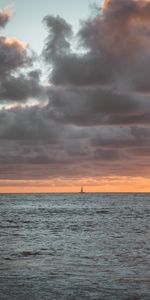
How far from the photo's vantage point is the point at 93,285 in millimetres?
19203

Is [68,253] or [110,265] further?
[68,253]

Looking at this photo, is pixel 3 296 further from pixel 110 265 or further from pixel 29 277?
pixel 110 265

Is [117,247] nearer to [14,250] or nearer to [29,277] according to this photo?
[14,250]

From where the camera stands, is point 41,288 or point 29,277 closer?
point 41,288

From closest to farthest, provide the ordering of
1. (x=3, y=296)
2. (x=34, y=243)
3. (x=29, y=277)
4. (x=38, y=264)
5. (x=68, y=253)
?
(x=3, y=296), (x=29, y=277), (x=38, y=264), (x=68, y=253), (x=34, y=243)

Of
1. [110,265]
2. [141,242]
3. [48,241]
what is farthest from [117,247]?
[110,265]

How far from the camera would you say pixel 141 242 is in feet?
125

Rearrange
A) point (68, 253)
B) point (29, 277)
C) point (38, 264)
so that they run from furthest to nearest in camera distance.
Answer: point (68, 253) < point (38, 264) < point (29, 277)

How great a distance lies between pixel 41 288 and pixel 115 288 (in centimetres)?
308

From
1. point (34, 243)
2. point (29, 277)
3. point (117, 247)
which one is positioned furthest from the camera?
point (34, 243)

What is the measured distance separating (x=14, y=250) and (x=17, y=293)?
15.1m

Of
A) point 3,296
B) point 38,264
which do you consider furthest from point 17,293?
point 38,264

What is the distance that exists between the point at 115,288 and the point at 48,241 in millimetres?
20850

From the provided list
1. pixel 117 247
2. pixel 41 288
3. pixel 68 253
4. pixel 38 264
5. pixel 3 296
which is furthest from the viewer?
pixel 117 247
